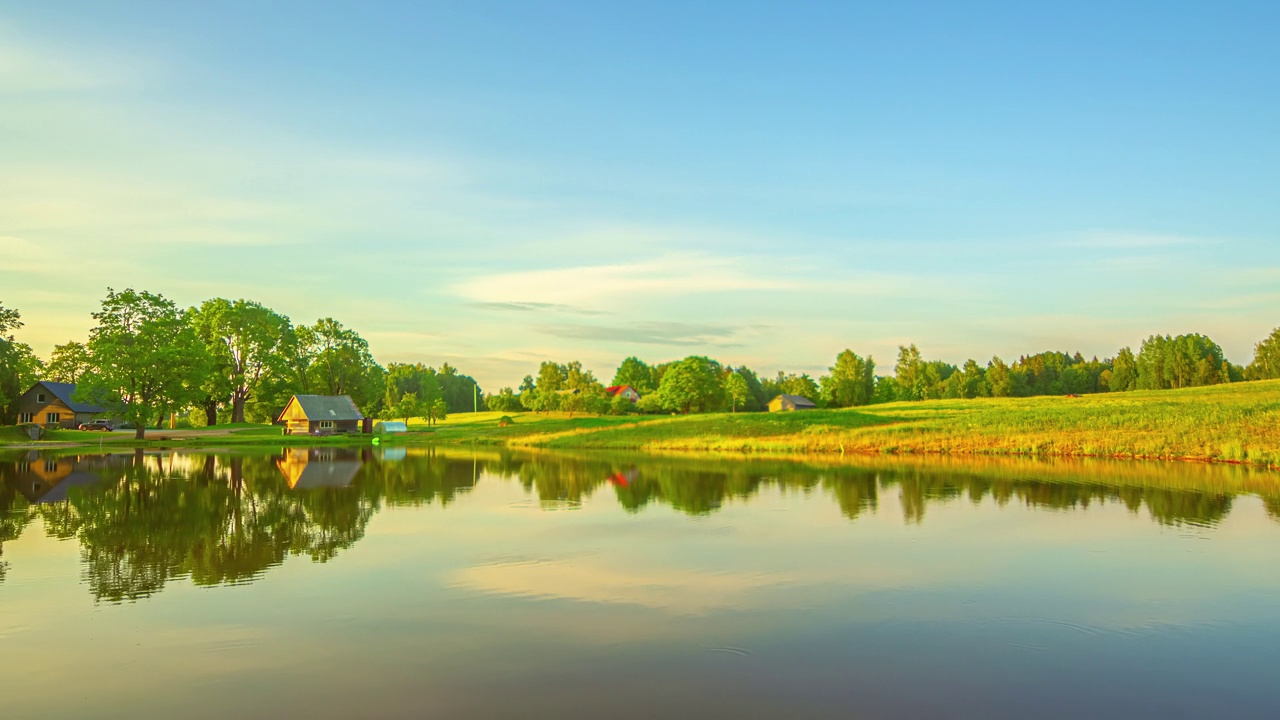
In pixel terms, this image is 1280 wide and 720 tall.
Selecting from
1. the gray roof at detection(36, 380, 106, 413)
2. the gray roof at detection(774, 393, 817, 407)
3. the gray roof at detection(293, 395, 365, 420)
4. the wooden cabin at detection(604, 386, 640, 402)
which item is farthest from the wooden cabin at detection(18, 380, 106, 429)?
the gray roof at detection(774, 393, 817, 407)

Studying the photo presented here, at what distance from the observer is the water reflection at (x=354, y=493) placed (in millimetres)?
17484

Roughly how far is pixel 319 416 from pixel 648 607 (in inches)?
3366

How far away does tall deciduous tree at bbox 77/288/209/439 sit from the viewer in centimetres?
6525

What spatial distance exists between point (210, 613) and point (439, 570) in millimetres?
4333

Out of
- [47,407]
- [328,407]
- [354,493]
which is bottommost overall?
[354,493]

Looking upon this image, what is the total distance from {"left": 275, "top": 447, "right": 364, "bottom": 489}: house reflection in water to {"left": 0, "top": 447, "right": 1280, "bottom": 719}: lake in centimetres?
851

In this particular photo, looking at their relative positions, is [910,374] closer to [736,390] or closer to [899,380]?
[899,380]

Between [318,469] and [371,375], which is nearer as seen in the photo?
[318,469]

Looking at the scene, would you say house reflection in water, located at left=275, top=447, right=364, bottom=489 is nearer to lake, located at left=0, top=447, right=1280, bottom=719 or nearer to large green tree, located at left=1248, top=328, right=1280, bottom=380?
lake, located at left=0, top=447, right=1280, bottom=719

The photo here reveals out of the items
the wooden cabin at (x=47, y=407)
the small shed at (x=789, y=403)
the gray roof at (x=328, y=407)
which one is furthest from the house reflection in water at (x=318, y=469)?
the small shed at (x=789, y=403)

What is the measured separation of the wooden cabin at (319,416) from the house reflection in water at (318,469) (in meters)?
28.8

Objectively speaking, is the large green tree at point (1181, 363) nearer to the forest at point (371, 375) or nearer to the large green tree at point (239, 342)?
the forest at point (371, 375)

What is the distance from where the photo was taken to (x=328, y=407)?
92188mm

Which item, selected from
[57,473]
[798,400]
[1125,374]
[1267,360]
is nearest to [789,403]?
[798,400]
